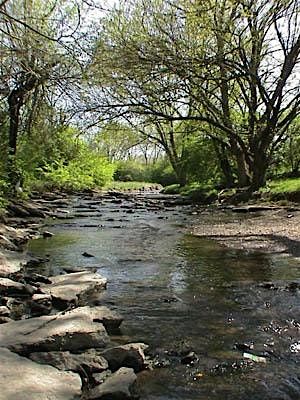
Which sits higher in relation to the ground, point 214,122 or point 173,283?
point 214,122

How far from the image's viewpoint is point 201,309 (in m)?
5.67

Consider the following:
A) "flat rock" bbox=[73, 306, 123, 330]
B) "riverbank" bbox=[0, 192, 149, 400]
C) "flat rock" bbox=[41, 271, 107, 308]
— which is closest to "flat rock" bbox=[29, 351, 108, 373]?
"riverbank" bbox=[0, 192, 149, 400]

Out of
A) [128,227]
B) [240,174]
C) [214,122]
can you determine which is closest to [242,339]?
[128,227]

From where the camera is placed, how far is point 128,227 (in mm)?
14500

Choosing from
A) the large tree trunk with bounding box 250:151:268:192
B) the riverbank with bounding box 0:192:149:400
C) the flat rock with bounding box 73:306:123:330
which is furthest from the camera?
the large tree trunk with bounding box 250:151:268:192

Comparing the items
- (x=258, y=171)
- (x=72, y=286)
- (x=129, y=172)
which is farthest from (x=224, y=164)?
(x=129, y=172)

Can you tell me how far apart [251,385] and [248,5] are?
14.1m

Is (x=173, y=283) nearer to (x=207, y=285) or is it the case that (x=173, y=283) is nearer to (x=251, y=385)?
(x=207, y=285)

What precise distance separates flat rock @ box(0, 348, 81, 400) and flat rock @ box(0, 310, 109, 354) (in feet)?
0.95

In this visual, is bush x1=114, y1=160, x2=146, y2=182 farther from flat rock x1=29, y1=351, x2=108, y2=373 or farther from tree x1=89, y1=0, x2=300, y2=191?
flat rock x1=29, y1=351, x2=108, y2=373

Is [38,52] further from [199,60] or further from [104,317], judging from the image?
[199,60]

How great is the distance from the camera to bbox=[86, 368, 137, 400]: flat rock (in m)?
3.43

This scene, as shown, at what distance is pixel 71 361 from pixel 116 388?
0.54m

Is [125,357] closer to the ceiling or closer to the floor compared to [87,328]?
closer to the floor
